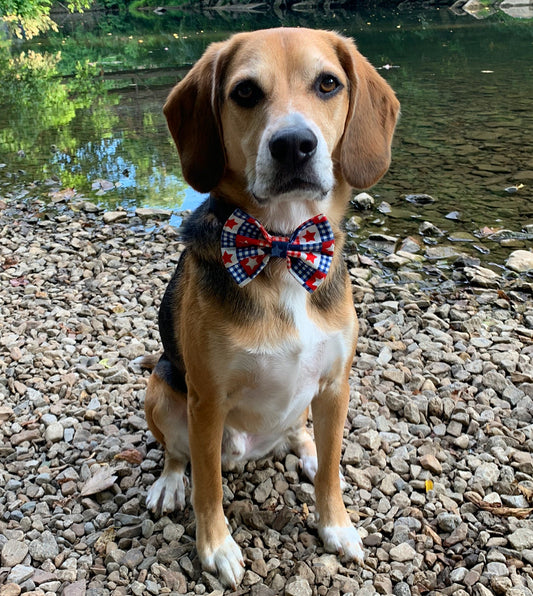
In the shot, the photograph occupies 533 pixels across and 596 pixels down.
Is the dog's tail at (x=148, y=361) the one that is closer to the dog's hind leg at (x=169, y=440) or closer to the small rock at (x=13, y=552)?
the dog's hind leg at (x=169, y=440)

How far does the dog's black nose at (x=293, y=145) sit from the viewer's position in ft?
Answer: 7.54

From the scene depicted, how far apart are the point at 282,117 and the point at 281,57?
1.16 feet

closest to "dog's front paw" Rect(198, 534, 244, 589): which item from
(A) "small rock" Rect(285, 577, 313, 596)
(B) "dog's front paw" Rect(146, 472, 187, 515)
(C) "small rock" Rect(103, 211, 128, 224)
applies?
(A) "small rock" Rect(285, 577, 313, 596)

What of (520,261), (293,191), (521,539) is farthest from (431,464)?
(520,261)

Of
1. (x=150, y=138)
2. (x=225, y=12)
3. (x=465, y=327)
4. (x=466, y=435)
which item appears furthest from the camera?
(x=225, y=12)

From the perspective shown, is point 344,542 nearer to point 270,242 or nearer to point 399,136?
point 270,242

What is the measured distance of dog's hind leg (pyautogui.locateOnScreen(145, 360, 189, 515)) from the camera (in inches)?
124

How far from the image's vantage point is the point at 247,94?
2.55 m

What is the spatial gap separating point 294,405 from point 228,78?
1.49m

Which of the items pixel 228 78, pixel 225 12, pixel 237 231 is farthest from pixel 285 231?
pixel 225 12

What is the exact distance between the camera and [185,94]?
2.77 metres

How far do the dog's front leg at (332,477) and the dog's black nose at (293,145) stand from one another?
1085 mm

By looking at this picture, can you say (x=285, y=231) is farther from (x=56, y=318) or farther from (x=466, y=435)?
(x=56, y=318)

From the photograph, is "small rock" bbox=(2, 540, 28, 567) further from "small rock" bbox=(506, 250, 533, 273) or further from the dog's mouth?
"small rock" bbox=(506, 250, 533, 273)
